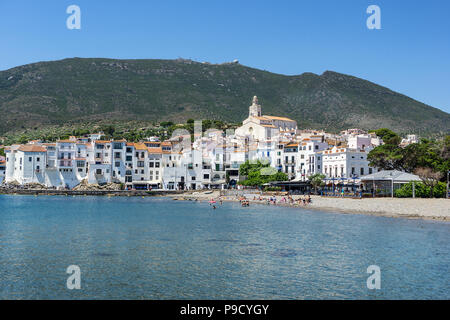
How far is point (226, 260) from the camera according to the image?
65.6 feet

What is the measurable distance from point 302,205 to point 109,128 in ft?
272

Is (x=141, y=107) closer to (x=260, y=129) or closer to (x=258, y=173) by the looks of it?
(x=260, y=129)

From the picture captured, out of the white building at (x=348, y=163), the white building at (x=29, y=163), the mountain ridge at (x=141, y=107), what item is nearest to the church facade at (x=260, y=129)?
the white building at (x=348, y=163)

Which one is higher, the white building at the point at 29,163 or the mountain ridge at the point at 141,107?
the mountain ridge at the point at 141,107

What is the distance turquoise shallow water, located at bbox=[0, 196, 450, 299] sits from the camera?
15117 millimetres

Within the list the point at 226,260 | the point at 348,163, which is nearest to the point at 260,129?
the point at 348,163

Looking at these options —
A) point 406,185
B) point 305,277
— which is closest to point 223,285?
point 305,277

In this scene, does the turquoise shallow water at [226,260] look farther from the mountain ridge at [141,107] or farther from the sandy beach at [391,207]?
the mountain ridge at [141,107]

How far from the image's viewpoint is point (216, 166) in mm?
89062

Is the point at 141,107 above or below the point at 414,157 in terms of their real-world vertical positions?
above

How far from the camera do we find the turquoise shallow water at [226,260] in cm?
1512

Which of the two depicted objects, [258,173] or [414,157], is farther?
[258,173]

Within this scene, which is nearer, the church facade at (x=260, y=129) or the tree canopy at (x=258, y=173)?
the tree canopy at (x=258, y=173)
